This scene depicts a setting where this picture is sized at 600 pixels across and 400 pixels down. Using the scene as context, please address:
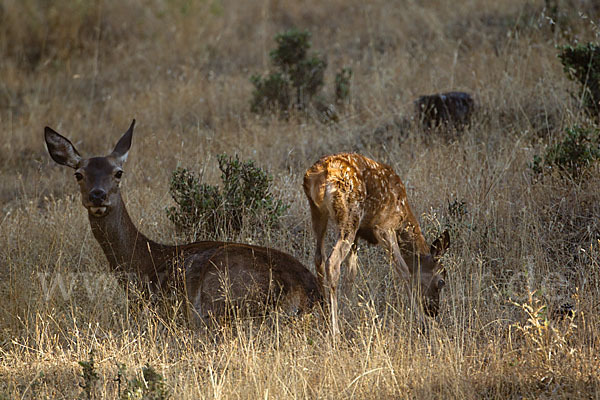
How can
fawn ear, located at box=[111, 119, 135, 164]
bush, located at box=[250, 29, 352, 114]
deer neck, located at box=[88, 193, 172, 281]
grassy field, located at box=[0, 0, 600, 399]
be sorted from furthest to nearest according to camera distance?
bush, located at box=[250, 29, 352, 114] < fawn ear, located at box=[111, 119, 135, 164] < deer neck, located at box=[88, 193, 172, 281] < grassy field, located at box=[0, 0, 600, 399]

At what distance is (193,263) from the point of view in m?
6.05

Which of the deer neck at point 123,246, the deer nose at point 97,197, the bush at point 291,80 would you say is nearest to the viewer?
the deer nose at point 97,197

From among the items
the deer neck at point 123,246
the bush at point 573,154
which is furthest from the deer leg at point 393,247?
the bush at point 573,154

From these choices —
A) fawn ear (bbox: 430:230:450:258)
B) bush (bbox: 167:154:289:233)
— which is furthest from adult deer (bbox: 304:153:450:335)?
bush (bbox: 167:154:289:233)

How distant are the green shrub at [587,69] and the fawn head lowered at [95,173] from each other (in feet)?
18.4

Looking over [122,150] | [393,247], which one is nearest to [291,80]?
[122,150]

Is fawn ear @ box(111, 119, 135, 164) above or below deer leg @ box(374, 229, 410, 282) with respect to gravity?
above

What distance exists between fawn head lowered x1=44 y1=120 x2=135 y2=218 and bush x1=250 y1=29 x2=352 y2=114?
16.7 ft

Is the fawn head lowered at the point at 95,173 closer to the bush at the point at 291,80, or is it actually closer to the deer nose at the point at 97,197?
the deer nose at the point at 97,197

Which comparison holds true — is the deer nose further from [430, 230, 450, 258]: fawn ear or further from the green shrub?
the green shrub

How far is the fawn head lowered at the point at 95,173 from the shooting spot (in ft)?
20.2

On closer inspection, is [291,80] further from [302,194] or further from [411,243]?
[411,243]

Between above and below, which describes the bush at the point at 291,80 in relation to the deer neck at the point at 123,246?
above

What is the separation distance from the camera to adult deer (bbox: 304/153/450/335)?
5.89 metres
